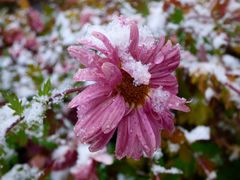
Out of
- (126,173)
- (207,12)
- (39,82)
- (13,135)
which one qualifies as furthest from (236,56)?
Answer: (13,135)

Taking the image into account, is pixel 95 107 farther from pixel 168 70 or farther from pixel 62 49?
pixel 62 49

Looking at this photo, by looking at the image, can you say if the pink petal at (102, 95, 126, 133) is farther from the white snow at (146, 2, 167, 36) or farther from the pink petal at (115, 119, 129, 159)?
the white snow at (146, 2, 167, 36)

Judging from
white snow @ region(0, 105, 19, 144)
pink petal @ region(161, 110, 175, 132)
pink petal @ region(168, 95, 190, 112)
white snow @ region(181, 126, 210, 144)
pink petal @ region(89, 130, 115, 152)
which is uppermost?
pink petal @ region(168, 95, 190, 112)

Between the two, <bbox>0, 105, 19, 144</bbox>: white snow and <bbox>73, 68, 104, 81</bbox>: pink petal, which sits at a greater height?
<bbox>73, 68, 104, 81</bbox>: pink petal

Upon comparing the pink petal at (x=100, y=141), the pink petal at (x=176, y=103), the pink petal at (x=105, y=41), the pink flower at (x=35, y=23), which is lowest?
the pink flower at (x=35, y=23)

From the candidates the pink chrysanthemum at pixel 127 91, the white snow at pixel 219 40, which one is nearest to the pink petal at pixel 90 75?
the pink chrysanthemum at pixel 127 91

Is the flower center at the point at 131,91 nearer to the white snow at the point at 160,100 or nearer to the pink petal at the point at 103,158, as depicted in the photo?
the white snow at the point at 160,100

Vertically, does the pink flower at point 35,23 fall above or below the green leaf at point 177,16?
below

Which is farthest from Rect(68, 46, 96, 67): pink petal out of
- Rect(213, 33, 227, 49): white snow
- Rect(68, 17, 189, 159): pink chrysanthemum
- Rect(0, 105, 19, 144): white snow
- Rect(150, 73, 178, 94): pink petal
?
Rect(213, 33, 227, 49): white snow

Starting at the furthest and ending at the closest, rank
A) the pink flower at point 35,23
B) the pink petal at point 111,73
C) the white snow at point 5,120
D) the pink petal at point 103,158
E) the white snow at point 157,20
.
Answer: the pink flower at point 35,23
the white snow at point 157,20
the pink petal at point 103,158
the white snow at point 5,120
the pink petal at point 111,73
